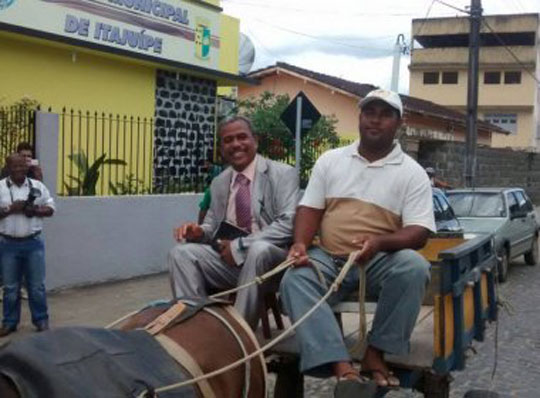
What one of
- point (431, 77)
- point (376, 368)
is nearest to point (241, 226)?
point (376, 368)

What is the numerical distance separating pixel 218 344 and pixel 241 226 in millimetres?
1461

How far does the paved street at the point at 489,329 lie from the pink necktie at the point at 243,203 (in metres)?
2.05

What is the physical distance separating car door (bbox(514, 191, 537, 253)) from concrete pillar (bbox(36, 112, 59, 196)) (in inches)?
319

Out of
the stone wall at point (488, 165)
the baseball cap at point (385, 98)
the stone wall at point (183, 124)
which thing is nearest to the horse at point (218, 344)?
the baseball cap at point (385, 98)

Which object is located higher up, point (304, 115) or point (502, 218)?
point (304, 115)

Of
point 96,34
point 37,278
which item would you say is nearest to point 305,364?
point 37,278

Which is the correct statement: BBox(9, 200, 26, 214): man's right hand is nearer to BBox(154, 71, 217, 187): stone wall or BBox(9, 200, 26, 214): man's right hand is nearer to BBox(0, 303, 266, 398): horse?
BBox(0, 303, 266, 398): horse

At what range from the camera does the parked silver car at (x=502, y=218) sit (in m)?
12.9

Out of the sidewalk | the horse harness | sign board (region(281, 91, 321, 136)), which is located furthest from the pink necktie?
sign board (region(281, 91, 321, 136))

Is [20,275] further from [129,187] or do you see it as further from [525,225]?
[525,225]

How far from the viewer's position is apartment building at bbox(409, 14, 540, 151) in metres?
55.2

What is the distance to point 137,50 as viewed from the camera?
1434 cm

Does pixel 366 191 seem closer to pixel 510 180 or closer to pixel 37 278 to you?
pixel 37 278

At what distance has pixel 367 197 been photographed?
4.38 m
